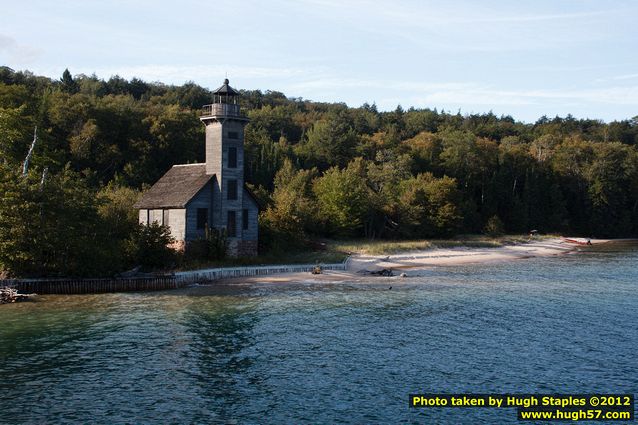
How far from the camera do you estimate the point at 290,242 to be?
63.0 meters

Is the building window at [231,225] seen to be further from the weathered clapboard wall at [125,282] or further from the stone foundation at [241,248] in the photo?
the weathered clapboard wall at [125,282]

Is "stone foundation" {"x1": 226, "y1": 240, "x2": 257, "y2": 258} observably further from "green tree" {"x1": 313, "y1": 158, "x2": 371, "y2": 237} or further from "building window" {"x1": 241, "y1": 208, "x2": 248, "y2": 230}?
"green tree" {"x1": 313, "y1": 158, "x2": 371, "y2": 237}

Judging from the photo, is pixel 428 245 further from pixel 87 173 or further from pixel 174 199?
pixel 87 173

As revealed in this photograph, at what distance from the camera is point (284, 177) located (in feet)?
287

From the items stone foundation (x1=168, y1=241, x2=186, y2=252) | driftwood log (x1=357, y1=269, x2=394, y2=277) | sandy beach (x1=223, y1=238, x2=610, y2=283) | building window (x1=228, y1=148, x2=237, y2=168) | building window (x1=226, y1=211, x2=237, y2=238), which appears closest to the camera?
sandy beach (x1=223, y1=238, x2=610, y2=283)

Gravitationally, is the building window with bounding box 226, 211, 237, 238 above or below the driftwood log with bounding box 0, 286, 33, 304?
above

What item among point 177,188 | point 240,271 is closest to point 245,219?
point 240,271

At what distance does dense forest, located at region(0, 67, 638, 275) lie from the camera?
1745 inches

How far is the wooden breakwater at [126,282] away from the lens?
4244 centimetres

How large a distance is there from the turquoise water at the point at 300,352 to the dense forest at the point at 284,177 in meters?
6.31

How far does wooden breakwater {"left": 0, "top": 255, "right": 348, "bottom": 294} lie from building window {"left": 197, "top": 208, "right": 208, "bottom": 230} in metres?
5.05

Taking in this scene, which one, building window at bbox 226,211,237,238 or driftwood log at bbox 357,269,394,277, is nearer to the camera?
building window at bbox 226,211,237,238

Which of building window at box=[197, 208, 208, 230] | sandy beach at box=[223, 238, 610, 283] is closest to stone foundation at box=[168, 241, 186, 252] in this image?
building window at box=[197, 208, 208, 230]

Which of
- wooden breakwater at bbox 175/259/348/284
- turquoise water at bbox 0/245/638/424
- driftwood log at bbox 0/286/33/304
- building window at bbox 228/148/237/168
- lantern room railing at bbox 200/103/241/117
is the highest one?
lantern room railing at bbox 200/103/241/117
